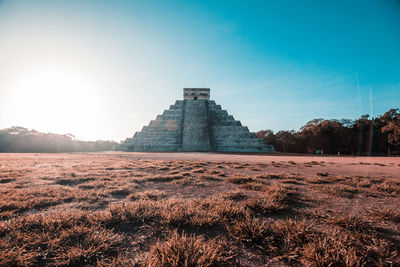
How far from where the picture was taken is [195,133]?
34406mm

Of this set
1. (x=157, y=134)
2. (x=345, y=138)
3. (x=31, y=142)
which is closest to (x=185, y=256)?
(x=157, y=134)

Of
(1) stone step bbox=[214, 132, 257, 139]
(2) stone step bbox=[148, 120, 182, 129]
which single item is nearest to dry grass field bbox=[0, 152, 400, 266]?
(1) stone step bbox=[214, 132, 257, 139]

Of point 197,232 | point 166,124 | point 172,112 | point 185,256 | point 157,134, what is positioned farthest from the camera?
point 172,112

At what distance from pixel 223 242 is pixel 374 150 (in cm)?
5371

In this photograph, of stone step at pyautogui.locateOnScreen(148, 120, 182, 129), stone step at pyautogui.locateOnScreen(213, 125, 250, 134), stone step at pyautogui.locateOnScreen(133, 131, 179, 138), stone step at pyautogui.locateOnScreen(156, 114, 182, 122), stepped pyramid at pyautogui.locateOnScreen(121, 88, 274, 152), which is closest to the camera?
stepped pyramid at pyautogui.locateOnScreen(121, 88, 274, 152)

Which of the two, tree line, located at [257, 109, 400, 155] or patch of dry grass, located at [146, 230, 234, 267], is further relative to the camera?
tree line, located at [257, 109, 400, 155]

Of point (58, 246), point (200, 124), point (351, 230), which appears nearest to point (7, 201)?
point (58, 246)

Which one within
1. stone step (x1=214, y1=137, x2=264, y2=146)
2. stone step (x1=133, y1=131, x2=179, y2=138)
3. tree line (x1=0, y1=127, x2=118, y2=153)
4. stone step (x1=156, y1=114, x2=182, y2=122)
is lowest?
tree line (x1=0, y1=127, x2=118, y2=153)

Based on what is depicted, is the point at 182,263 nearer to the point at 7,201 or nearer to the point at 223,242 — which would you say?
the point at 223,242

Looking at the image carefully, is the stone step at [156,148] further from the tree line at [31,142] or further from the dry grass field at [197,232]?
the dry grass field at [197,232]

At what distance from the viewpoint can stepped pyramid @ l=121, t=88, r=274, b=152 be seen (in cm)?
3066

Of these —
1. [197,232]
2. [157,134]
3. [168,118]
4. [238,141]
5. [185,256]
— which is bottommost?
[197,232]

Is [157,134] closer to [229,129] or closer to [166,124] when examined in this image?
[166,124]

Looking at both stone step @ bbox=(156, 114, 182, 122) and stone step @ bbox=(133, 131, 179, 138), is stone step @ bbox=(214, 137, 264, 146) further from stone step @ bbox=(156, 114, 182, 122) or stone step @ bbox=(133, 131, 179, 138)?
stone step @ bbox=(156, 114, 182, 122)
